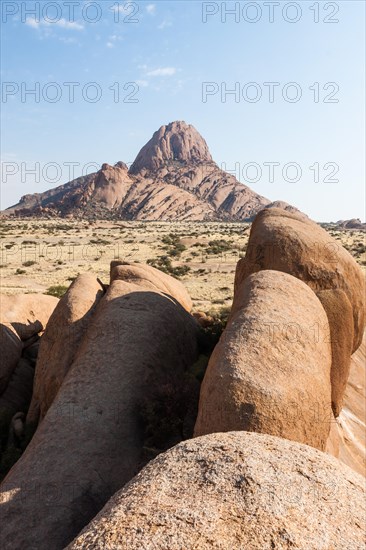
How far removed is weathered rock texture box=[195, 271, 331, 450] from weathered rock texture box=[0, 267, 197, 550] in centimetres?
216

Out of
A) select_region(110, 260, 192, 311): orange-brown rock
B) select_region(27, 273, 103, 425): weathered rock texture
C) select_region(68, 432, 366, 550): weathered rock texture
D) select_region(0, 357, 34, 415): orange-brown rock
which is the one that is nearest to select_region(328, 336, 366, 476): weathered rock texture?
select_region(68, 432, 366, 550): weathered rock texture

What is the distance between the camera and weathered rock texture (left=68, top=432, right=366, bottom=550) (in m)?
3.71

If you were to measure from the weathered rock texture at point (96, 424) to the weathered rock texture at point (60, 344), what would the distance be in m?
0.49

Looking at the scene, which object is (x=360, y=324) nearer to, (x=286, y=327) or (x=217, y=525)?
(x=286, y=327)

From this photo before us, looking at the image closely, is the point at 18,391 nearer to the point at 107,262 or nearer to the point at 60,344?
the point at 60,344

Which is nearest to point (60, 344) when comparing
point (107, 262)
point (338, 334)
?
point (338, 334)

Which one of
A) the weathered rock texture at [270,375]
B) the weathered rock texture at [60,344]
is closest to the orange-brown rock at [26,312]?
the weathered rock texture at [60,344]

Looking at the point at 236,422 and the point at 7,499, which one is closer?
the point at 236,422

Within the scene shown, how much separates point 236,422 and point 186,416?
270cm

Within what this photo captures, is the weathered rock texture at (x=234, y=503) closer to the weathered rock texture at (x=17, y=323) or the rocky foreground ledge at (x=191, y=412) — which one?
the rocky foreground ledge at (x=191, y=412)

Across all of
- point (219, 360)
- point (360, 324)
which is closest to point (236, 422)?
point (219, 360)

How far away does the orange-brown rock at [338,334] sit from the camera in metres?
10.3

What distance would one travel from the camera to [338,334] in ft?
34.2

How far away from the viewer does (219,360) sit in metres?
6.79
